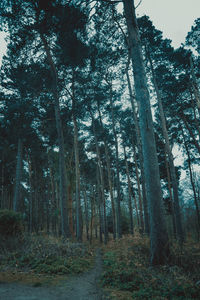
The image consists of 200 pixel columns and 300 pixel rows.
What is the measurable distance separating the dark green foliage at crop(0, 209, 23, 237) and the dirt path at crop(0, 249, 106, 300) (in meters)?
4.30

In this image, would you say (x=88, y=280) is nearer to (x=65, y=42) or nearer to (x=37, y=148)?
(x=65, y=42)

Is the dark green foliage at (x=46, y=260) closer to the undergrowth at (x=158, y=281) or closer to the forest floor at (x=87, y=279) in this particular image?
the forest floor at (x=87, y=279)

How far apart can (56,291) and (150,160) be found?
4.04m

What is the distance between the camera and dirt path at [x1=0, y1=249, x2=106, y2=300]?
11.0 feet

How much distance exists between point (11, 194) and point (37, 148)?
44.1ft

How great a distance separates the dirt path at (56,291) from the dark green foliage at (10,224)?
14.1 ft

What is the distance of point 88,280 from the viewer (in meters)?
4.65

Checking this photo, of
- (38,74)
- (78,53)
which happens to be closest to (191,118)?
(78,53)

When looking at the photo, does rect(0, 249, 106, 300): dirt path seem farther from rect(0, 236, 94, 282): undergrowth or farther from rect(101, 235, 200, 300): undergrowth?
rect(0, 236, 94, 282): undergrowth

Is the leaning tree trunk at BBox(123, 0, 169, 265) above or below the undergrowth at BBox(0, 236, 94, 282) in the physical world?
above

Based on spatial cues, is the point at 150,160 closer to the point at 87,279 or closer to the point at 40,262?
the point at 87,279

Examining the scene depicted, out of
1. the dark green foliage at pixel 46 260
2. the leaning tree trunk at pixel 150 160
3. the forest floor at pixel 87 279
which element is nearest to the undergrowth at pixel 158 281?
the forest floor at pixel 87 279

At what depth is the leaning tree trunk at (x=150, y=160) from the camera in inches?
196

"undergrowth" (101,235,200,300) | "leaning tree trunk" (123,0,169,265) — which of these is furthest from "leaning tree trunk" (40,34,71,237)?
"leaning tree trunk" (123,0,169,265)
